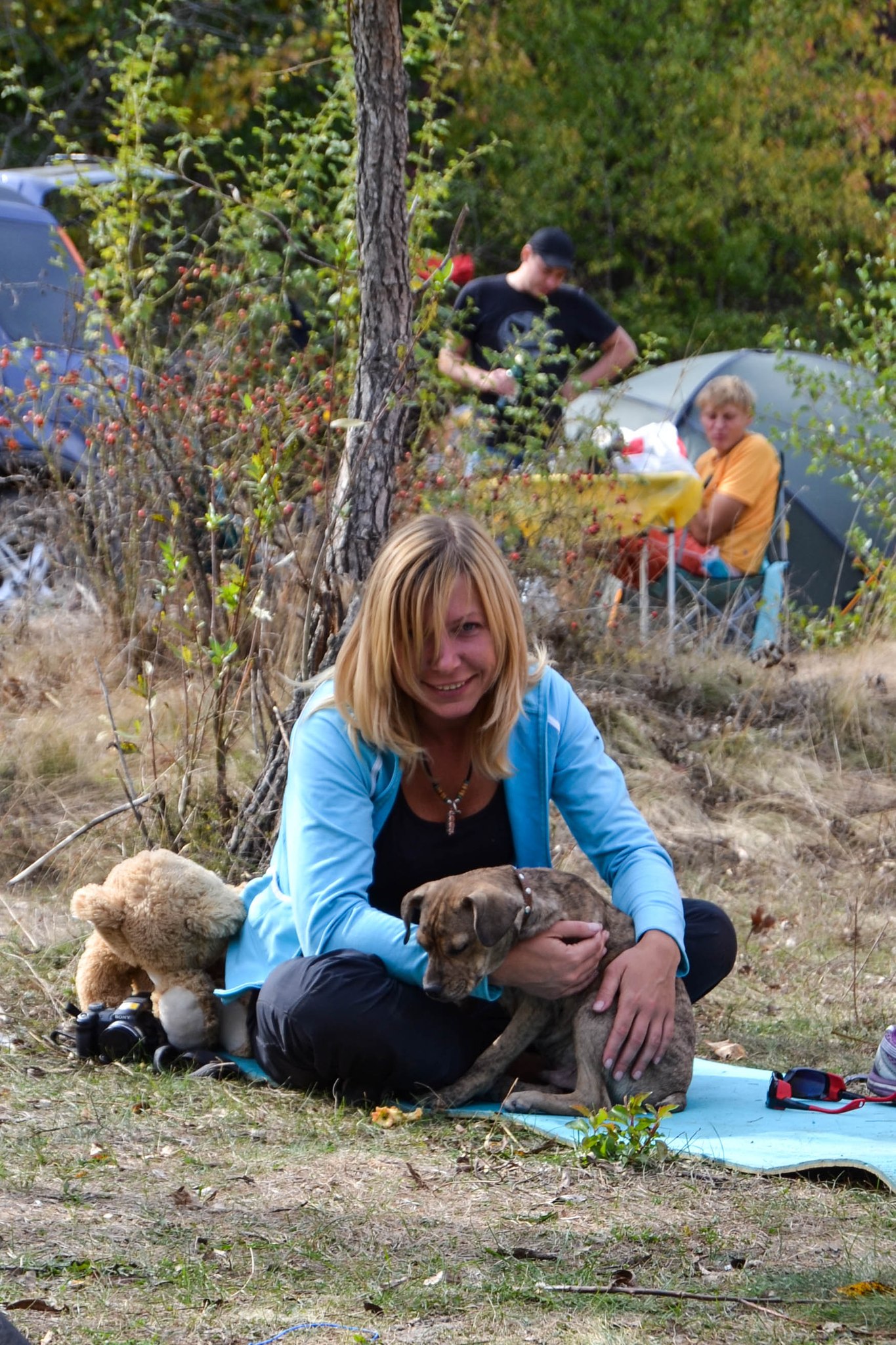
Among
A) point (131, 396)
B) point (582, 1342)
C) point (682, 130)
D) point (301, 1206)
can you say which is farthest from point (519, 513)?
point (682, 130)

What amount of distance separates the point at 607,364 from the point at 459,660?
16.9 feet

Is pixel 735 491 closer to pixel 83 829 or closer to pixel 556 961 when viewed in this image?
pixel 83 829

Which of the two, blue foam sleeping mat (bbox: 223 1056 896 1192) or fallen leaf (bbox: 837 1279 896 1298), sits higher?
fallen leaf (bbox: 837 1279 896 1298)

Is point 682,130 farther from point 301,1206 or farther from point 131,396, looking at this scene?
point 301,1206

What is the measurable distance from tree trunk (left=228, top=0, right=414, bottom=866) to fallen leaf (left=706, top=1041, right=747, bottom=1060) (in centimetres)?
173

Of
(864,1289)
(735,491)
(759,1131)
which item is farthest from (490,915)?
(735,491)

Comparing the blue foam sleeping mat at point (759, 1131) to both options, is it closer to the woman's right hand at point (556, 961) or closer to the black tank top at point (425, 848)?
the woman's right hand at point (556, 961)

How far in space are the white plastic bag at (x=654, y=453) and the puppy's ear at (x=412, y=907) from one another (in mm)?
4610

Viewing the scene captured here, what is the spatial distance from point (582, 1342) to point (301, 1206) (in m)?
0.86

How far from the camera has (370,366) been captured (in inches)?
226

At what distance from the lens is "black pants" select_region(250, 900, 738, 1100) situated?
13.3ft

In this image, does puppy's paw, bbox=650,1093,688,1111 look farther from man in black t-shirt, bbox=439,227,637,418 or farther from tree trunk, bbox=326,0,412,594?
man in black t-shirt, bbox=439,227,637,418

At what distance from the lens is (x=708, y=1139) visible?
12.7 ft

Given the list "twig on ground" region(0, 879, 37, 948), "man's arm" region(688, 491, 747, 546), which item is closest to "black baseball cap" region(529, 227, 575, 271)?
A: "man's arm" region(688, 491, 747, 546)
